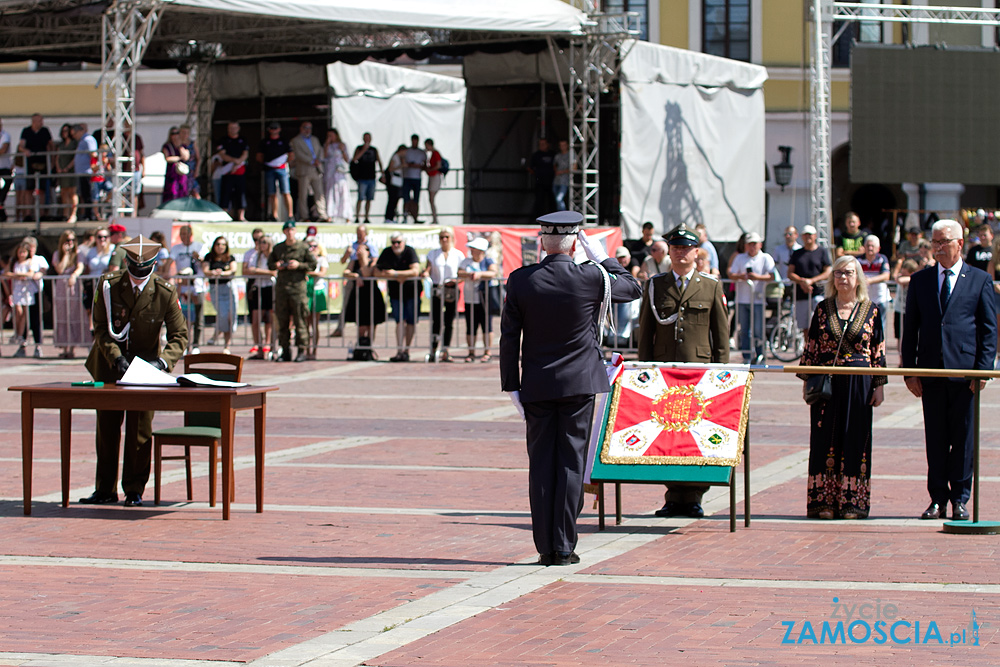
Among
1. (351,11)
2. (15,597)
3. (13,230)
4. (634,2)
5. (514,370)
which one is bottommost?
(15,597)

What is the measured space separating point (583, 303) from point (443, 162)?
2160 centimetres

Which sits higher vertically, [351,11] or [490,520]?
[351,11]

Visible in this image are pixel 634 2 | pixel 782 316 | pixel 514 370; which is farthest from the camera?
pixel 634 2

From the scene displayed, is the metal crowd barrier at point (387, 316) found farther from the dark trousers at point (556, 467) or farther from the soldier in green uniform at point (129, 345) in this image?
the dark trousers at point (556, 467)

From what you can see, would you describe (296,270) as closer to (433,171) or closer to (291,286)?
(291,286)

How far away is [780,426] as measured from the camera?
1394cm

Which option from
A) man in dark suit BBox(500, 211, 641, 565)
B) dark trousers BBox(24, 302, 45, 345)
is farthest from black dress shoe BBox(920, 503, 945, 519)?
dark trousers BBox(24, 302, 45, 345)

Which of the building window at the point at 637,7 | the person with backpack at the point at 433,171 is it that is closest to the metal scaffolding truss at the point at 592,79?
the person with backpack at the point at 433,171

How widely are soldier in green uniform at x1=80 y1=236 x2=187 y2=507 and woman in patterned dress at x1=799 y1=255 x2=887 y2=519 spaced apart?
168 inches

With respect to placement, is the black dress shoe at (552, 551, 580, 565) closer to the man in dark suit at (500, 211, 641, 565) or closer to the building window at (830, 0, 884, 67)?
the man in dark suit at (500, 211, 641, 565)

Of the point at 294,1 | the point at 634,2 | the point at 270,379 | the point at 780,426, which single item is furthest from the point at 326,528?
the point at 634,2

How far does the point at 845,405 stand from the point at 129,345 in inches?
185

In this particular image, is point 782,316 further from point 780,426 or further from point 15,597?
point 15,597

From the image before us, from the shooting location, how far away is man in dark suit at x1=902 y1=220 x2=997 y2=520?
934 centimetres
